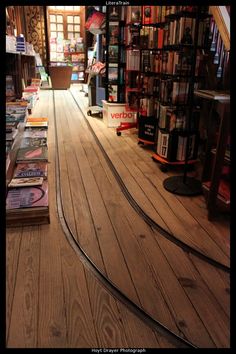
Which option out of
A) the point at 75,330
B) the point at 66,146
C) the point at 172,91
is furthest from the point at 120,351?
the point at 66,146

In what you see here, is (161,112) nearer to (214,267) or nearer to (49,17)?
(214,267)

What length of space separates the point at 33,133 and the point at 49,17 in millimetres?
8340

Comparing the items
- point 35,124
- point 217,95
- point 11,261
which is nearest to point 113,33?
point 35,124

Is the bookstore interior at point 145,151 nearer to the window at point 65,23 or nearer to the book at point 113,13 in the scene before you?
the book at point 113,13

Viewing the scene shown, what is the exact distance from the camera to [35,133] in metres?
3.54

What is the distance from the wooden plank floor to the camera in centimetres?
117

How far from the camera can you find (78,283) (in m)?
1.42

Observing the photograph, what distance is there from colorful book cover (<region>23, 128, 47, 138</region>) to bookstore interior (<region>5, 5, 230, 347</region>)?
0.09ft

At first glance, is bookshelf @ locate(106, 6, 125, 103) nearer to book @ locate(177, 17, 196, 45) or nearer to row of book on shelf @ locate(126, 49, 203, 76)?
row of book on shelf @ locate(126, 49, 203, 76)

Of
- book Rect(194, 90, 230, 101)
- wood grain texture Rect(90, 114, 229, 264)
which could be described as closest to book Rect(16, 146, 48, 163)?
wood grain texture Rect(90, 114, 229, 264)

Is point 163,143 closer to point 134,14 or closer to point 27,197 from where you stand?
point 27,197

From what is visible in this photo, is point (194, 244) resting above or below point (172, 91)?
below

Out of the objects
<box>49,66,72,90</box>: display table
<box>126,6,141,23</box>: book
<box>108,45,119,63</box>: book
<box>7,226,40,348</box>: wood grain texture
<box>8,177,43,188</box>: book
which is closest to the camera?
<box>7,226,40,348</box>: wood grain texture

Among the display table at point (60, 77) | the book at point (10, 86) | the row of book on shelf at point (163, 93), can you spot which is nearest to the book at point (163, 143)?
the row of book on shelf at point (163, 93)
